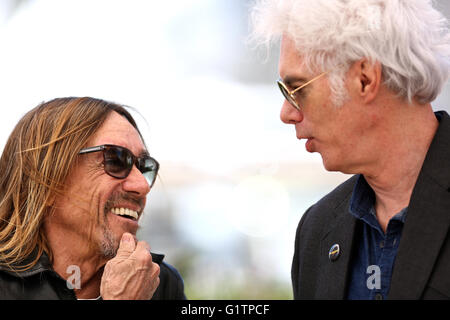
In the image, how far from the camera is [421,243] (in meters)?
1.93

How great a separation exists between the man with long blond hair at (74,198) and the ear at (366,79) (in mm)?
1266

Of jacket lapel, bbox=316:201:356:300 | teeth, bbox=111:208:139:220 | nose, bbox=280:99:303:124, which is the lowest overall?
jacket lapel, bbox=316:201:356:300

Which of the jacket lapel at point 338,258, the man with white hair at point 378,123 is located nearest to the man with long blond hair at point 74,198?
the jacket lapel at point 338,258

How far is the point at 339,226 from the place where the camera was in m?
2.37

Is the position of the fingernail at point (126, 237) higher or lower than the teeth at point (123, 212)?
lower

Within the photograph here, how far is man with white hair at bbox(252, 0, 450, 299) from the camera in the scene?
1960mm

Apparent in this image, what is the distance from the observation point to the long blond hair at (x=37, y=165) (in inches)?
102

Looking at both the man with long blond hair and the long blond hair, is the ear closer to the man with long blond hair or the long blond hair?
the man with long blond hair

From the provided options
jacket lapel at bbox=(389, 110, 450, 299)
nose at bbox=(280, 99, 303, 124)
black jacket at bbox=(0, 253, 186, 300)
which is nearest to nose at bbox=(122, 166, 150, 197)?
black jacket at bbox=(0, 253, 186, 300)

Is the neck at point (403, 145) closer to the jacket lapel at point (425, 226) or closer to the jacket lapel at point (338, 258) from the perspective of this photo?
the jacket lapel at point (425, 226)

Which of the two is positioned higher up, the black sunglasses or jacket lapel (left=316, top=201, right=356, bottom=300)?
the black sunglasses

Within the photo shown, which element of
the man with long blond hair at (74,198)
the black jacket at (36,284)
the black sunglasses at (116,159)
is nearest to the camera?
the black jacket at (36,284)
